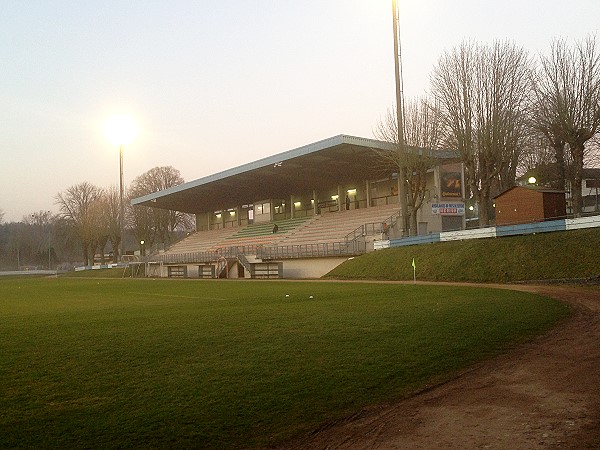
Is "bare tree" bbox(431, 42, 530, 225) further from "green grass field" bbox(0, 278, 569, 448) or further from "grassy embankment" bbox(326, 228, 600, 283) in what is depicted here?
"green grass field" bbox(0, 278, 569, 448)

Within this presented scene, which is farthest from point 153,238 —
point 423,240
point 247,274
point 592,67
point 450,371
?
point 450,371

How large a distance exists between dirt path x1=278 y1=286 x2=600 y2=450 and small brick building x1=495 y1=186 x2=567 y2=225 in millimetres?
22493

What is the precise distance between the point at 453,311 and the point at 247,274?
1437 inches

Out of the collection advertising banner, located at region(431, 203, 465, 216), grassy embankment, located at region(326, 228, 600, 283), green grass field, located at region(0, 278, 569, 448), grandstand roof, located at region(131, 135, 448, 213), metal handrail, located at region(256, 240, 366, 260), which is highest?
grandstand roof, located at region(131, 135, 448, 213)

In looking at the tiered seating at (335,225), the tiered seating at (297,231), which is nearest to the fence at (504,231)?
the tiered seating at (335,225)

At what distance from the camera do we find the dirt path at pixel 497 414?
221 inches

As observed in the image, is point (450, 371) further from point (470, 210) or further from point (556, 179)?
point (470, 210)

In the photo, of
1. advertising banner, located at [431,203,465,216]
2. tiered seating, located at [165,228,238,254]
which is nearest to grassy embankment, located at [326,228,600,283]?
advertising banner, located at [431,203,465,216]

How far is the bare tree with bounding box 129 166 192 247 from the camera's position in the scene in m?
82.7

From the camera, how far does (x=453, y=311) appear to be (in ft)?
44.7

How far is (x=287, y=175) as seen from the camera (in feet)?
175

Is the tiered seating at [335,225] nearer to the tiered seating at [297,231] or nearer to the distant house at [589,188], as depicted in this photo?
the tiered seating at [297,231]

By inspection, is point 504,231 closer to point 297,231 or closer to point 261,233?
point 297,231

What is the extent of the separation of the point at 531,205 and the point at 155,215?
6164 centimetres
